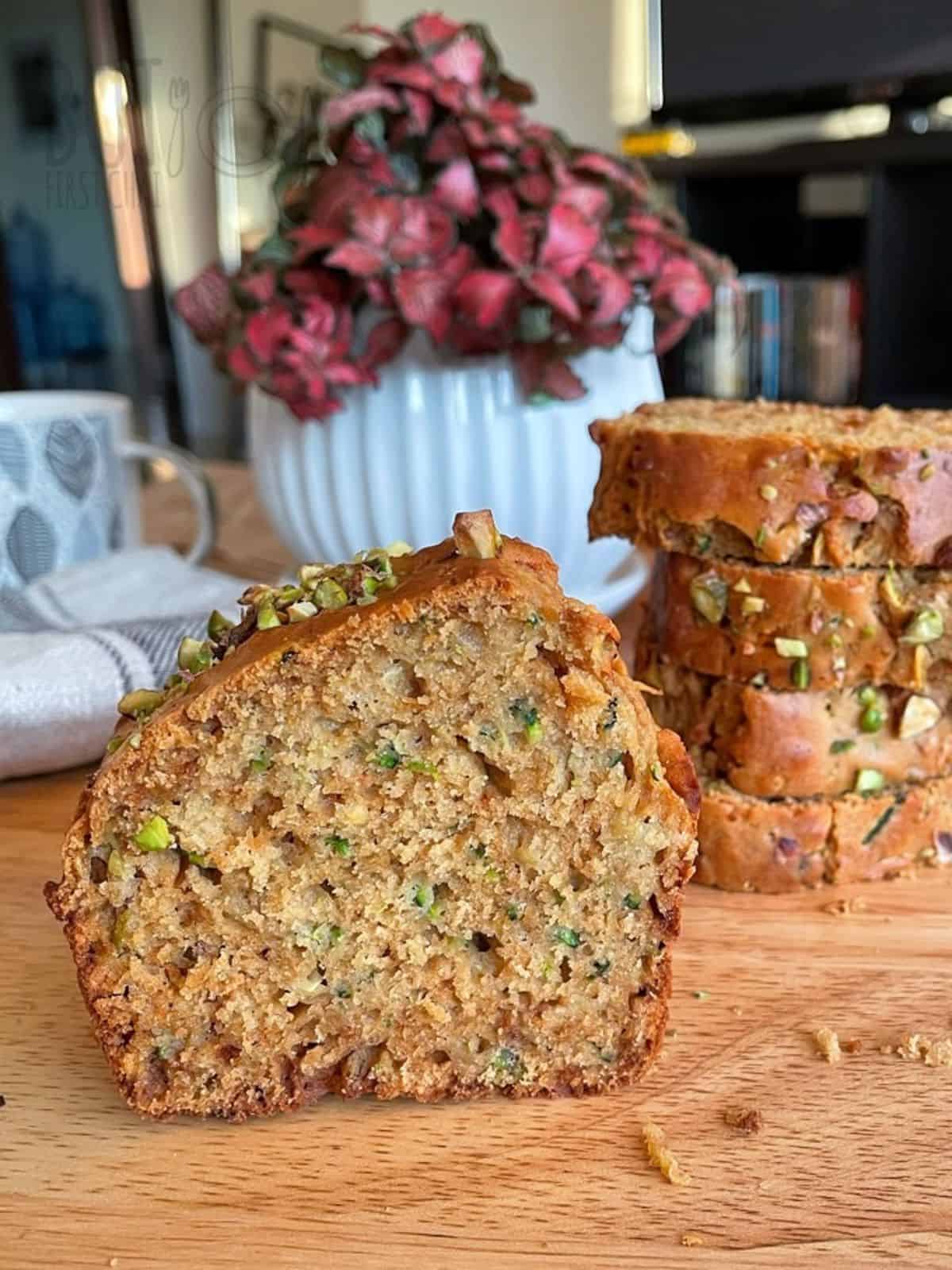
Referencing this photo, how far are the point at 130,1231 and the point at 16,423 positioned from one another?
1514 millimetres

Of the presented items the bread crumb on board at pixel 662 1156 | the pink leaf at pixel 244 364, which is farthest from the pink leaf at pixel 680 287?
the bread crumb on board at pixel 662 1156

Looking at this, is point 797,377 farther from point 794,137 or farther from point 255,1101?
point 255,1101

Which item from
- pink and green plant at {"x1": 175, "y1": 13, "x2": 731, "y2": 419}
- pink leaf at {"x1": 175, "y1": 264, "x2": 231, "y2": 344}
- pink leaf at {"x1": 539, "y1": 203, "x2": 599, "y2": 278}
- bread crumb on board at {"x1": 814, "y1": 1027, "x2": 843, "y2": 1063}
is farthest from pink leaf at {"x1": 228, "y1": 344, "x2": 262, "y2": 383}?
bread crumb on board at {"x1": 814, "y1": 1027, "x2": 843, "y2": 1063}

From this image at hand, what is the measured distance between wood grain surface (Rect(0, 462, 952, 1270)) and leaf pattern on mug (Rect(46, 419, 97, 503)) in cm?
115

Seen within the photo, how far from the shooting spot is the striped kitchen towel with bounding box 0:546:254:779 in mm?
1639

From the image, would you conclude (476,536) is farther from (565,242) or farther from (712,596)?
(565,242)

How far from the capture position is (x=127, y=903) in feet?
3.47

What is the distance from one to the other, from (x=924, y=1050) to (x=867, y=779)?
391mm

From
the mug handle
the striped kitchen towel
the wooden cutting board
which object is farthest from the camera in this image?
the mug handle

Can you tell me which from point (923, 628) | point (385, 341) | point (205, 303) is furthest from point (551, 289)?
point (923, 628)

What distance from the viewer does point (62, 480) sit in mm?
2188

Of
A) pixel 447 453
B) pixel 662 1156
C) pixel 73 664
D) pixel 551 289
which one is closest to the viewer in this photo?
pixel 662 1156

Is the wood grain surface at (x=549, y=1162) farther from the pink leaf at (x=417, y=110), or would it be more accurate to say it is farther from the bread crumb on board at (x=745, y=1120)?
the pink leaf at (x=417, y=110)

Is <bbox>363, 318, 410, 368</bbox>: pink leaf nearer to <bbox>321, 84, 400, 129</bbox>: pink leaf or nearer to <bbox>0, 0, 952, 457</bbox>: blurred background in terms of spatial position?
<bbox>321, 84, 400, 129</bbox>: pink leaf
